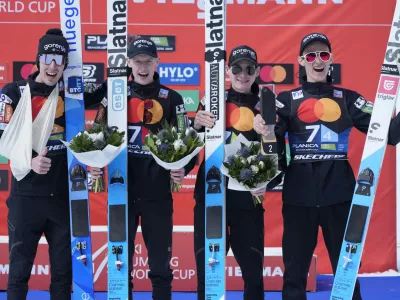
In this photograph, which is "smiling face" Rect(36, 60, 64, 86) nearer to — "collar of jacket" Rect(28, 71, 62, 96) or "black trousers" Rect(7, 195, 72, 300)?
"collar of jacket" Rect(28, 71, 62, 96)

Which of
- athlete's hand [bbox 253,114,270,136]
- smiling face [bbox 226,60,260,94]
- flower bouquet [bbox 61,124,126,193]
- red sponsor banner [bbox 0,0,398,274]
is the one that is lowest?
flower bouquet [bbox 61,124,126,193]

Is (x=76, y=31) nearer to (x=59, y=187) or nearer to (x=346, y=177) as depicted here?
(x=59, y=187)

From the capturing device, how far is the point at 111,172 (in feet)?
13.8

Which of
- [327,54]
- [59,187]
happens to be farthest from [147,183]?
[327,54]

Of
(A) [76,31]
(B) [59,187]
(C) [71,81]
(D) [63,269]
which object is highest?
(A) [76,31]

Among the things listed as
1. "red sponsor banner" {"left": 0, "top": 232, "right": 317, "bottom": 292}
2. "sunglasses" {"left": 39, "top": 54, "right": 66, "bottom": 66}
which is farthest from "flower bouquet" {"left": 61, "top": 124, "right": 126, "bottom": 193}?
"red sponsor banner" {"left": 0, "top": 232, "right": 317, "bottom": 292}

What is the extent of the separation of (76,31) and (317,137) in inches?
65.7

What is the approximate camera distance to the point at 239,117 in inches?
165

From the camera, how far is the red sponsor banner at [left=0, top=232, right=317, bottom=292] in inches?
220

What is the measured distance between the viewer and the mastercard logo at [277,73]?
6094 mm

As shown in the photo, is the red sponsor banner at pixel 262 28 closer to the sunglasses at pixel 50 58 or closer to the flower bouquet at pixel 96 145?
the sunglasses at pixel 50 58

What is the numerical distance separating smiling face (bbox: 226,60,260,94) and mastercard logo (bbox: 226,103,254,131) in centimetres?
11

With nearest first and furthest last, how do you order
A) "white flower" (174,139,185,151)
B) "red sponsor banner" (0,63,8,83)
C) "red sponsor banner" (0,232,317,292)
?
"white flower" (174,139,185,151) < "red sponsor banner" (0,232,317,292) < "red sponsor banner" (0,63,8,83)

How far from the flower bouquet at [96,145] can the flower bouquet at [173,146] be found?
0.19 m
